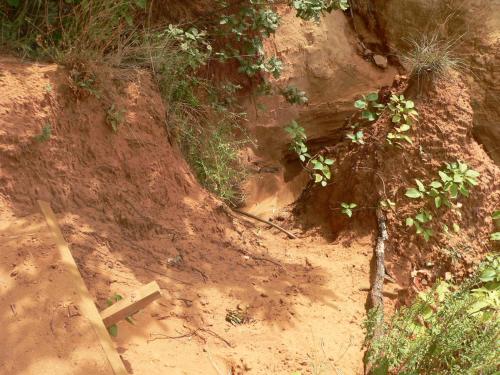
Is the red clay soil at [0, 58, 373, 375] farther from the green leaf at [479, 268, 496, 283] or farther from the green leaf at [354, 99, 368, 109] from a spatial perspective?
the green leaf at [354, 99, 368, 109]

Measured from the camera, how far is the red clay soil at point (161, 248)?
10.1ft

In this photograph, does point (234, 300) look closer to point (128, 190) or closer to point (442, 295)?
point (128, 190)

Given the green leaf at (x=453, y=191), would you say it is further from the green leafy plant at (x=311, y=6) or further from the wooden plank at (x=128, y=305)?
the wooden plank at (x=128, y=305)

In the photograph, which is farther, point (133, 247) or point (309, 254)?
point (309, 254)

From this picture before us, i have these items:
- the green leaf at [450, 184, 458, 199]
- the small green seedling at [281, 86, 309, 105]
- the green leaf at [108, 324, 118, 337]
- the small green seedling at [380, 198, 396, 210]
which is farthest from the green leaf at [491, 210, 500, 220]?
the green leaf at [108, 324, 118, 337]

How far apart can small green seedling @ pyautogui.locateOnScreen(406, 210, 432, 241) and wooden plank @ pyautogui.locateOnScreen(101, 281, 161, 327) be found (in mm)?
2469

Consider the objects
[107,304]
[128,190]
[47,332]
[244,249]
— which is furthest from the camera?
[244,249]

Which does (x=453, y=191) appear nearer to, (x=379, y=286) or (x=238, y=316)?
(x=379, y=286)

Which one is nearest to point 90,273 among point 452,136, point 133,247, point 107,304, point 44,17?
point 107,304

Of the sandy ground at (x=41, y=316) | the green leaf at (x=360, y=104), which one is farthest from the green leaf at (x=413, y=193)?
the sandy ground at (x=41, y=316)

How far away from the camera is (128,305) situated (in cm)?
259

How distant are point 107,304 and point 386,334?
1.78m

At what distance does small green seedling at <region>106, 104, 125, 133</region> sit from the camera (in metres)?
3.98

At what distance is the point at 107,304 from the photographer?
9.31ft
